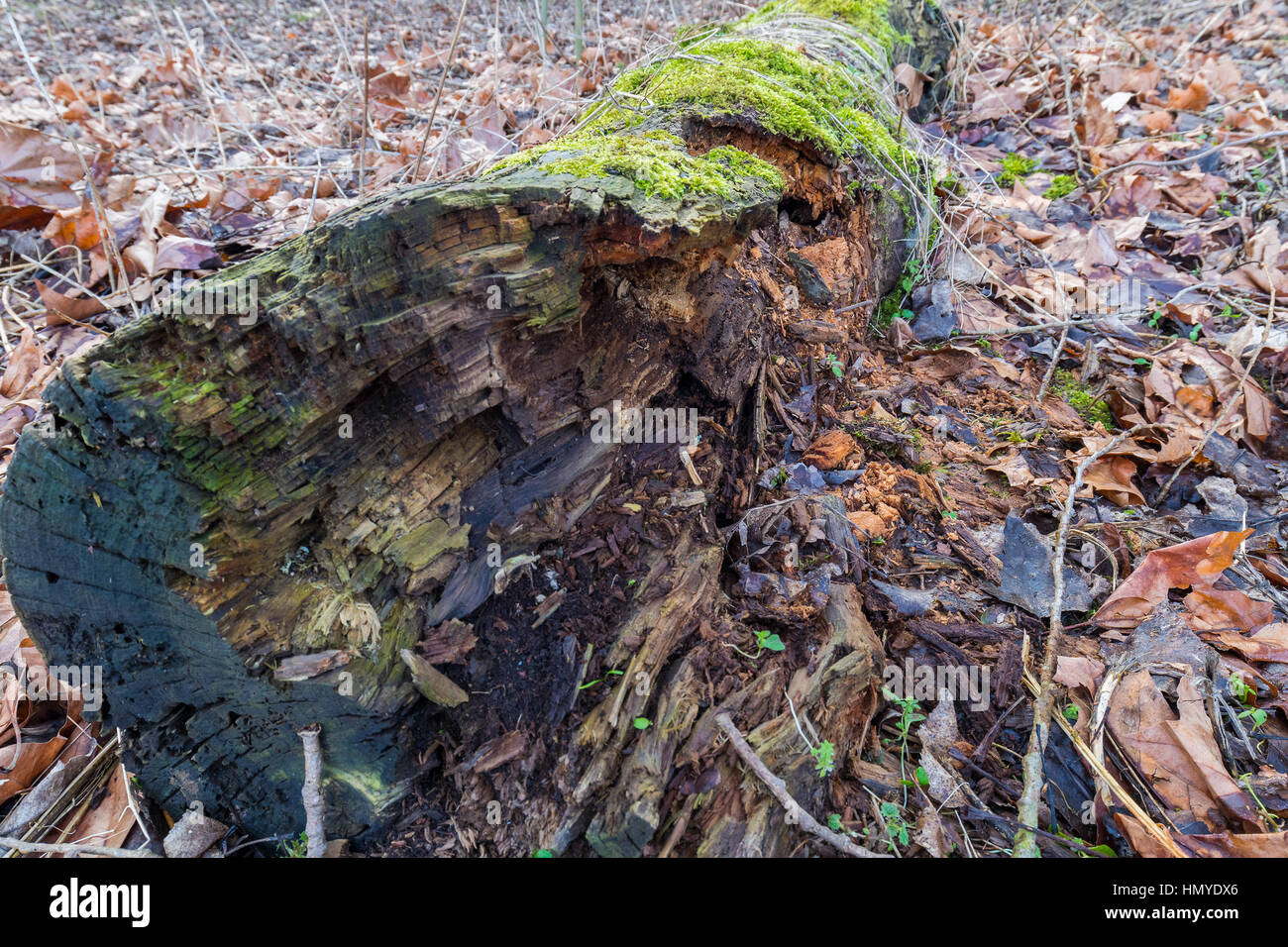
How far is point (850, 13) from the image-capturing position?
461cm

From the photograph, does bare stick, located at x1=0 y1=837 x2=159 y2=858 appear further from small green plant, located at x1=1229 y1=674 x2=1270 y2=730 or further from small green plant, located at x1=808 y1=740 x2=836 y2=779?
small green plant, located at x1=1229 y1=674 x2=1270 y2=730

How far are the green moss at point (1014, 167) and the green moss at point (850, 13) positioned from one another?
121 cm

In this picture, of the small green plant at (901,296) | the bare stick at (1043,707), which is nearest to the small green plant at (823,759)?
the bare stick at (1043,707)

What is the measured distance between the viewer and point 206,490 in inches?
63.8

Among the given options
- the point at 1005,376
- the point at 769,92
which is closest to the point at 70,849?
the point at 769,92

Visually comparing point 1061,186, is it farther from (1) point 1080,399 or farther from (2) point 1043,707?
(2) point 1043,707

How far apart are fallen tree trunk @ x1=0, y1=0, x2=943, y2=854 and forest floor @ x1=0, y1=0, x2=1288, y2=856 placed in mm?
208

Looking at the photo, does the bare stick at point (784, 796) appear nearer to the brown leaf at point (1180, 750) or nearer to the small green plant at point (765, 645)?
the small green plant at point (765, 645)

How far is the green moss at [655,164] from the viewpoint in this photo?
187 cm

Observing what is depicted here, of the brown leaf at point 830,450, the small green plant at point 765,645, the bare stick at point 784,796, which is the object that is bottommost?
the bare stick at point 784,796

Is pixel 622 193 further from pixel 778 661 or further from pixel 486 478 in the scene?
pixel 778 661

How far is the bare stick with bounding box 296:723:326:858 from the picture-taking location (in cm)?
188

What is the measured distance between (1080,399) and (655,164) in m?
2.49
